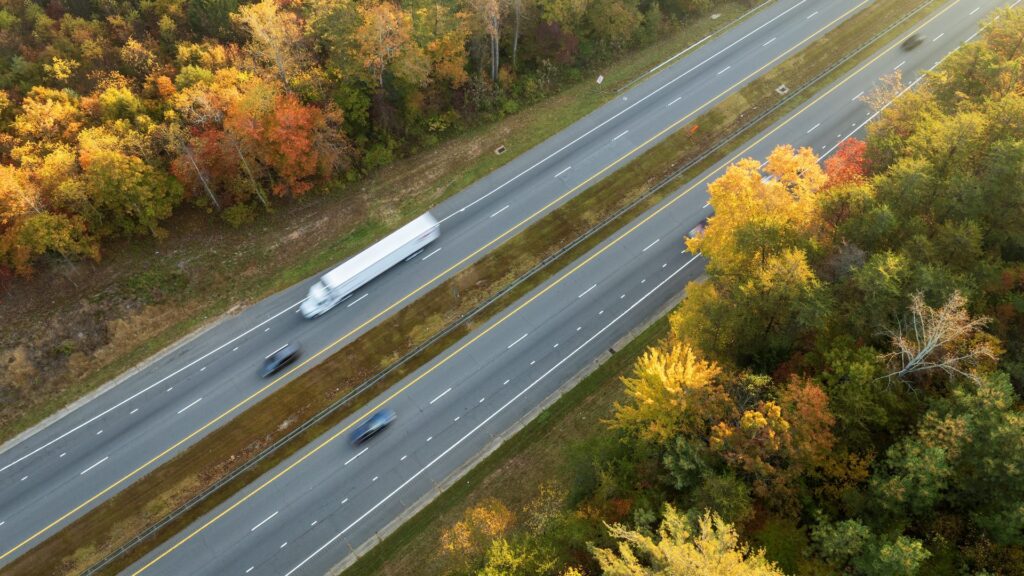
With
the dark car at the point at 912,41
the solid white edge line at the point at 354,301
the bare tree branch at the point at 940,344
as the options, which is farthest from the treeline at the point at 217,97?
the bare tree branch at the point at 940,344

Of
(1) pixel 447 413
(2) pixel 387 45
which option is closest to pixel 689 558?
(1) pixel 447 413

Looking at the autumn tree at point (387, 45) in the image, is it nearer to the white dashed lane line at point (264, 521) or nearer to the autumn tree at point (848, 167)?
the autumn tree at point (848, 167)

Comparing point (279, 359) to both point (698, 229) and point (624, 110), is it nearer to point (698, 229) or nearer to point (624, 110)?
point (698, 229)

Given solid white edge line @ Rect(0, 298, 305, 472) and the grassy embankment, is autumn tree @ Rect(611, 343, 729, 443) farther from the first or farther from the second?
solid white edge line @ Rect(0, 298, 305, 472)

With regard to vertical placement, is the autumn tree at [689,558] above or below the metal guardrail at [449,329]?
below

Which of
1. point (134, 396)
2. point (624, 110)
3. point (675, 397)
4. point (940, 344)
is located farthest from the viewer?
point (624, 110)

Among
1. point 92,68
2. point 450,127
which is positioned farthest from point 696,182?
point 92,68
